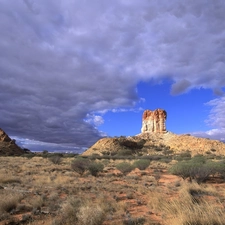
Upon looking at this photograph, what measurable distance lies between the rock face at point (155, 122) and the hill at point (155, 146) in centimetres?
1813

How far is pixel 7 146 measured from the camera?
66.8 meters

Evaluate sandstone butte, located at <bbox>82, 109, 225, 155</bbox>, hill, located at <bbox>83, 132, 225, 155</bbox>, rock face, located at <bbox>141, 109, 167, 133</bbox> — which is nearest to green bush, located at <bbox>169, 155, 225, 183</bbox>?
hill, located at <bbox>83, 132, 225, 155</bbox>

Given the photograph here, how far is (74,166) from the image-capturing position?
23797mm

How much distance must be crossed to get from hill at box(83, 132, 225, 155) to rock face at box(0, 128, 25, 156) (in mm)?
18563

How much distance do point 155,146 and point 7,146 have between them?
45.3 metres

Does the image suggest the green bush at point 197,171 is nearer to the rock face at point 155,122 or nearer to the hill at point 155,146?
the hill at point 155,146

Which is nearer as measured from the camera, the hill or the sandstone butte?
the hill

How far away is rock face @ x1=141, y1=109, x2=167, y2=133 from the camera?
111625mm

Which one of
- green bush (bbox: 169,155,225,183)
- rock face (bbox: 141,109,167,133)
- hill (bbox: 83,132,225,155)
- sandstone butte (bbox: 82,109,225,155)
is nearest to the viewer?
green bush (bbox: 169,155,225,183)

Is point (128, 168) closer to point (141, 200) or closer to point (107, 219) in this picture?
point (141, 200)

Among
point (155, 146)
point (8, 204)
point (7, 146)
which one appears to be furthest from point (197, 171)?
point (155, 146)

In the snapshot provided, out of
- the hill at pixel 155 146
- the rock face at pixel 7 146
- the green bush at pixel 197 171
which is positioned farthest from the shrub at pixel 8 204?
the hill at pixel 155 146

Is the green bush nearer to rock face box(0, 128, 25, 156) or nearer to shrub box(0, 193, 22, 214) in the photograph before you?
shrub box(0, 193, 22, 214)

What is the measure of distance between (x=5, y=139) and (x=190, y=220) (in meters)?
70.0
